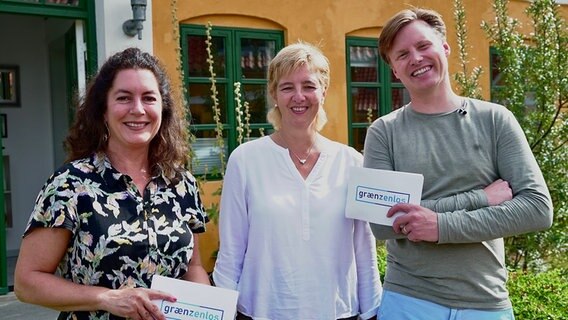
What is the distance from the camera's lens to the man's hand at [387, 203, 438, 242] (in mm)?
2174

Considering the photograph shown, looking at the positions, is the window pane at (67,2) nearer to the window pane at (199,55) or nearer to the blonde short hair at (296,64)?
the window pane at (199,55)

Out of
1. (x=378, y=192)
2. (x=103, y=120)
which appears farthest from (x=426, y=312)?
(x=103, y=120)

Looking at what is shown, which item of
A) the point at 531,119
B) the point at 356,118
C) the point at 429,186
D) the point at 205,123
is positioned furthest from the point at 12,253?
the point at 429,186

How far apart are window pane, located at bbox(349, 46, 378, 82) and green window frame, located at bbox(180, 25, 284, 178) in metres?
1.24

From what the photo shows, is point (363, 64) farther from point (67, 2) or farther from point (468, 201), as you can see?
point (468, 201)

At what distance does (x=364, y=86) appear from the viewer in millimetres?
8133

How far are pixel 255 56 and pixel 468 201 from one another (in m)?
5.30

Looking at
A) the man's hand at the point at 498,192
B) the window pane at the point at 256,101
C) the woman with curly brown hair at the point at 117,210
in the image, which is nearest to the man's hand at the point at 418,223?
the man's hand at the point at 498,192

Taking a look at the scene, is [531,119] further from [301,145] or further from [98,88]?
[98,88]

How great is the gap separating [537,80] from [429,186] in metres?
3.54

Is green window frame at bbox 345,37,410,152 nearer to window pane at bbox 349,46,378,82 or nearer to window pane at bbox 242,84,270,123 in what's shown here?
window pane at bbox 349,46,378,82

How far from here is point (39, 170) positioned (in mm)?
8672

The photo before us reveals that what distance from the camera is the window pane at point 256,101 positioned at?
23.7ft

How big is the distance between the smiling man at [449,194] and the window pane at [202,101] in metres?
4.68
